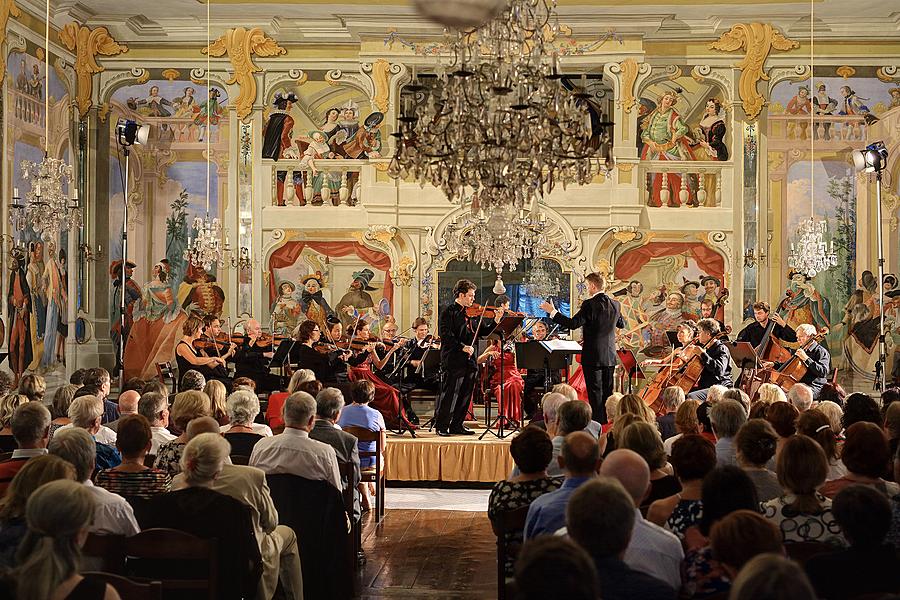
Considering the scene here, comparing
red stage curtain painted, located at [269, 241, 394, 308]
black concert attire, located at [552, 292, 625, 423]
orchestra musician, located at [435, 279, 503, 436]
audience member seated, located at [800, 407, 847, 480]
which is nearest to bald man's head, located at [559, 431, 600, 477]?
audience member seated, located at [800, 407, 847, 480]

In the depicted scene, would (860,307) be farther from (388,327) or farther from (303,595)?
(303,595)

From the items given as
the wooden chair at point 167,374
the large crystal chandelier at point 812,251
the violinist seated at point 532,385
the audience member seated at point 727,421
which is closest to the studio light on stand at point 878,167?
the large crystal chandelier at point 812,251

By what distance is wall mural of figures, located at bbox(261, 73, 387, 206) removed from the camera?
53.8 ft

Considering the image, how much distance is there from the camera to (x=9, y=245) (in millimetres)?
13844

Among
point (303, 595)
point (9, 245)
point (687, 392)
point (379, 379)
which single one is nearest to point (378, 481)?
point (303, 595)

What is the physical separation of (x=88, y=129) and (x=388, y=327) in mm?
6019

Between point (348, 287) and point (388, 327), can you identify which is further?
point (348, 287)

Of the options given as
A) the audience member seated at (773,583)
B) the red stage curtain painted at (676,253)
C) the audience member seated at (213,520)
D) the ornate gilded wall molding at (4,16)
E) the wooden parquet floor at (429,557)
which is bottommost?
the wooden parquet floor at (429,557)

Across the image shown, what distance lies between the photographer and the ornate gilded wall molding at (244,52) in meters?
16.3

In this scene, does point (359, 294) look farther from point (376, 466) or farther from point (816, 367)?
point (376, 466)

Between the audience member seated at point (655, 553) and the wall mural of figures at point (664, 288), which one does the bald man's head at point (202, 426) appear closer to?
the audience member seated at point (655, 553)

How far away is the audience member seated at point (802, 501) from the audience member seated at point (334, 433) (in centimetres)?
345

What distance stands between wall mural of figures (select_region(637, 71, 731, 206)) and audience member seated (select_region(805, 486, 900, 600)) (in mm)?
13022

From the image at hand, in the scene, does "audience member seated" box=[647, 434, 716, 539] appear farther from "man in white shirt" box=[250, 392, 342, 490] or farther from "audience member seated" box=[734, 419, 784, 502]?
"man in white shirt" box=[250, 392, 342, 490]
